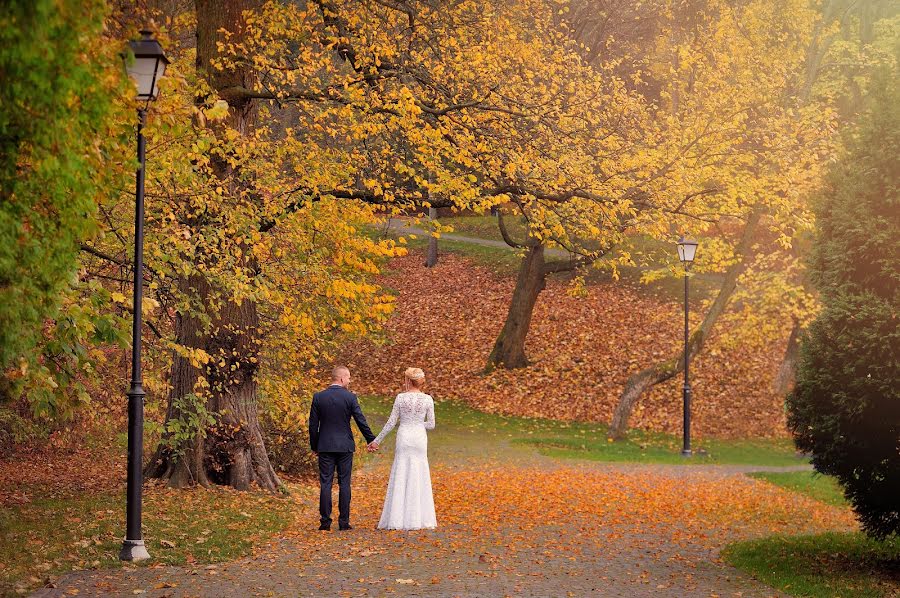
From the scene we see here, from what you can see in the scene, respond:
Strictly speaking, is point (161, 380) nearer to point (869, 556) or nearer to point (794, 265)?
point (869, 556)

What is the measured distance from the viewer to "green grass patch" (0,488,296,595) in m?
10.5

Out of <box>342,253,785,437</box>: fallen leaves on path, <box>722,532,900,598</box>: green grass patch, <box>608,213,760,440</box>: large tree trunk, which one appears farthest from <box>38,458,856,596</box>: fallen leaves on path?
<box>342,253,785,437</box>: fallen leaves on path

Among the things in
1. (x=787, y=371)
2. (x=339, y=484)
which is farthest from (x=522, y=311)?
(x=339, y=484)

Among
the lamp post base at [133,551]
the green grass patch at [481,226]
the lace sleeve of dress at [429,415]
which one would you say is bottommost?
the lamp post base at [133,551]

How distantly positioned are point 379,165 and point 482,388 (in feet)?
54.3

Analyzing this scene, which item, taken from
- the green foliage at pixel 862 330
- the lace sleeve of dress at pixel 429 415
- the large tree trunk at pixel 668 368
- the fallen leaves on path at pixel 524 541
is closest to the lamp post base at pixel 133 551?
the fallen leaves on path at pixel 524 541

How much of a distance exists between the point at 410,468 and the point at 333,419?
110 centimetres

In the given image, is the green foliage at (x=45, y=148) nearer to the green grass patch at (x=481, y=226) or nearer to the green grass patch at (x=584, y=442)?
the green grass patch at (x=584, y=442)

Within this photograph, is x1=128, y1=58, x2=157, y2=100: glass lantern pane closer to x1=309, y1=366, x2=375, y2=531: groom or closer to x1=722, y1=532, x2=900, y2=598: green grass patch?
x1=309, y1=366, x2=375, y2=531: groom

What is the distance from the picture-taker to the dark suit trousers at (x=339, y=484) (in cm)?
1329

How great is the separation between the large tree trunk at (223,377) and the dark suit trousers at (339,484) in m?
3.08

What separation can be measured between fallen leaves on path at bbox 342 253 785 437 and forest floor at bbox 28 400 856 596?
957 cm

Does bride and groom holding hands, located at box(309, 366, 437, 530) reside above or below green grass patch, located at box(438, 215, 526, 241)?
below

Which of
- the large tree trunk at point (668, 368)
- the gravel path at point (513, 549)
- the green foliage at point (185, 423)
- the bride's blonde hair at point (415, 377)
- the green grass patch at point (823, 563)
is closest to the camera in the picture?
the gravel path at point (513, 549)
